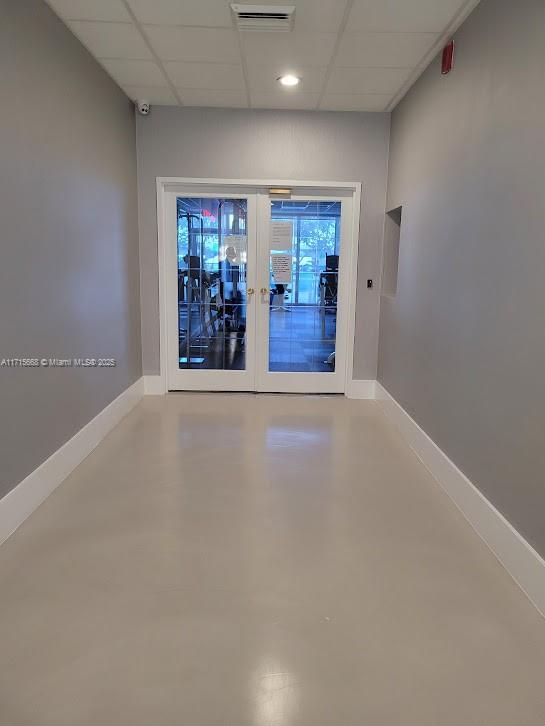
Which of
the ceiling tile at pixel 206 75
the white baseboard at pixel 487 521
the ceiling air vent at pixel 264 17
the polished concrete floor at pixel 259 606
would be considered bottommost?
the polished concrete floor at pixel 259 606

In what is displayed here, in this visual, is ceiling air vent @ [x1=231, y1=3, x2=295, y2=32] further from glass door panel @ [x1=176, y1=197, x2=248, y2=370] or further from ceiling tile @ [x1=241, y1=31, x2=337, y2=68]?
glass door panel @ [x1=176, y1=197, x2=248, y2=370]

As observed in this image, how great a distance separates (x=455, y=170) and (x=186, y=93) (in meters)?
2.45

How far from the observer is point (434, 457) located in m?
3.23

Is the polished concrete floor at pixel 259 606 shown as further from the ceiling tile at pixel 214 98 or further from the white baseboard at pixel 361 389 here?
the ceiling tile at pixel 214 98

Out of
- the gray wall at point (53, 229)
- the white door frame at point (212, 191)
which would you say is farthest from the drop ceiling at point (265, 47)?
the white door frame at point (212, 191)


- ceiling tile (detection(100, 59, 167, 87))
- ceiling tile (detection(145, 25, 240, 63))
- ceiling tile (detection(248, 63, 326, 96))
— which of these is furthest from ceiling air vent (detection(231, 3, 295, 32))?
ceiling tile (detection(100, 59, 167, 87))

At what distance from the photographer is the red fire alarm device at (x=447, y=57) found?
9.93 feet

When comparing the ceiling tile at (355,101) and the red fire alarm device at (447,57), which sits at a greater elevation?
the ceiling tile at (355,101)

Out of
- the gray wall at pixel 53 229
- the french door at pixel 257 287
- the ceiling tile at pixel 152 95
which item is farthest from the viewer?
the french door at pixel 257 287

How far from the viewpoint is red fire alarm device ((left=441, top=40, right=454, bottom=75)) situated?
303cm

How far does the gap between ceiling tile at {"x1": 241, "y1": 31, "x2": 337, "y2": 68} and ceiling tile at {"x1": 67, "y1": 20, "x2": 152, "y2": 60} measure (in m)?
0.70

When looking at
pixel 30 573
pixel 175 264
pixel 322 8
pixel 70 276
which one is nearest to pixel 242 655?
pixel 30 573

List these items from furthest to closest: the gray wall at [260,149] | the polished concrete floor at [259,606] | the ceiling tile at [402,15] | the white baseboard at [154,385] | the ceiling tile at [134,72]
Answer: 1. the white baseboard at [154,385]
2. the gray wall at [260,149]
3. the ceiling tile at [134,72]
4. the ceiling tile at [402,15]
5. the polished concrete floor at [259,606]

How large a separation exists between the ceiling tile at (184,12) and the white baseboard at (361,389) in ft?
10.7
